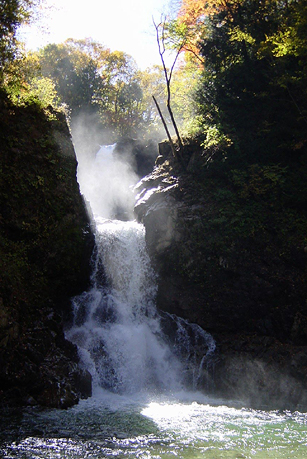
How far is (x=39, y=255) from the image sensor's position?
38.6 feet

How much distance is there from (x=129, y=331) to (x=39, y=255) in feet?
13.2

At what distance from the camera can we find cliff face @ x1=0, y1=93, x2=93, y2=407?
931cm

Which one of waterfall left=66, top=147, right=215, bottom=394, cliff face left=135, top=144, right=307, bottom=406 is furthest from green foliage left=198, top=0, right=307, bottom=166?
waterfall left=66, top=147, right=215, bottom=394

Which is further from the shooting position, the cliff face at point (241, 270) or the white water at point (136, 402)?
the cliff face at point (241, 270)

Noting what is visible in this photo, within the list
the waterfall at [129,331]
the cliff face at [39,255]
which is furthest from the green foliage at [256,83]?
the cliff face at [39,255]

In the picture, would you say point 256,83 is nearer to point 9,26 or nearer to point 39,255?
point 9,26

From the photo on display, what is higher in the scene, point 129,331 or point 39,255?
point 39,255

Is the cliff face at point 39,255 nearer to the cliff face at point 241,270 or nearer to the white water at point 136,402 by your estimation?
the white water at point 136,402

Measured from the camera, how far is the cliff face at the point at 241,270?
39.4 feet

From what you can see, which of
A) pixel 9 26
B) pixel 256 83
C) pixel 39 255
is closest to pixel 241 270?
pixel 39 255

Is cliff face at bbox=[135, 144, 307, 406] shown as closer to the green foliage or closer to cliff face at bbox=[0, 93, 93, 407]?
the green foliage

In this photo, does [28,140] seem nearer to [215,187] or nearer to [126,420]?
[215,187]

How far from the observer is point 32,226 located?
1171 centimetres

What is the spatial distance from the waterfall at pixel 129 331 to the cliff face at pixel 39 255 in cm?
77
